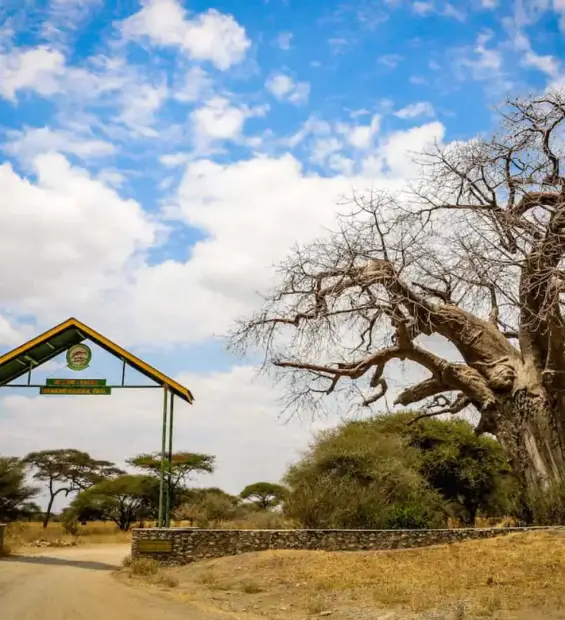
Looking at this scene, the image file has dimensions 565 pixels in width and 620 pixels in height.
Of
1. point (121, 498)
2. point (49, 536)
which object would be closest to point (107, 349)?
point (49, 536)

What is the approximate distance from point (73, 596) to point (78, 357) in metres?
8.14

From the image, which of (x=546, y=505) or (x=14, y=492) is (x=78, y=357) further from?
(x=14, y=492)

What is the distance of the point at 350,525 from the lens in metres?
16.9

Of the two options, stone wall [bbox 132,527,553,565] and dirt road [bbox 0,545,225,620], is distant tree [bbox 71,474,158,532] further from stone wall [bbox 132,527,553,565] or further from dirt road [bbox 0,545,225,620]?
stone wall [bbox 132,527,553,565]

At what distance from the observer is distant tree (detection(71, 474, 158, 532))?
35.9 metres

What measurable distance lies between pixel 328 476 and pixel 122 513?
1932cm

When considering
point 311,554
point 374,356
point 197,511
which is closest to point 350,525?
point 311,554

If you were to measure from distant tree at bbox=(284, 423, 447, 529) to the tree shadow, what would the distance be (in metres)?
4.61

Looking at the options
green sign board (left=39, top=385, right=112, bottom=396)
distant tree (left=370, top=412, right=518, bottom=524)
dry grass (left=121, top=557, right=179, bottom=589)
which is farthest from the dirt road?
distant tree (left=370, top=412, right=518, bottom=524)

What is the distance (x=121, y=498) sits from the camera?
36156 millimetres

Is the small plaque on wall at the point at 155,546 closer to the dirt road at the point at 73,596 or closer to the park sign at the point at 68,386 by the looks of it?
the dirt road at the point at 73,596

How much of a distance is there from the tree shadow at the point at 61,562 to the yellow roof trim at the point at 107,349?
4.45 m

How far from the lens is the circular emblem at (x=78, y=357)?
18.4 meters

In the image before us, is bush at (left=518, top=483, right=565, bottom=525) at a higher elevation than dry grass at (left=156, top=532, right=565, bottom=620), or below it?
higher
